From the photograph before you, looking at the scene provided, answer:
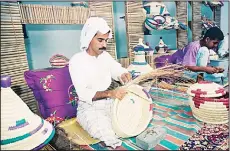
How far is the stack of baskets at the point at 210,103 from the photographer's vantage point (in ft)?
5.11

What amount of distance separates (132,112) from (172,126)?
0.42 meters

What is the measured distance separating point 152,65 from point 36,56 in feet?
4.34

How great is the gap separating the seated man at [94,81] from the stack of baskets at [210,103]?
1.88 feet

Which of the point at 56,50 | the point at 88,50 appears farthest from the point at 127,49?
the point at 56,50

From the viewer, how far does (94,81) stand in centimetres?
162

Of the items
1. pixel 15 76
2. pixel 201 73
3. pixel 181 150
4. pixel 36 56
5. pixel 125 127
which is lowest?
pixel 181 150

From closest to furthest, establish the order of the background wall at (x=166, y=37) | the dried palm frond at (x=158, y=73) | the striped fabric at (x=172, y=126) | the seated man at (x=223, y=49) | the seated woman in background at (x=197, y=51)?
the striped fabric at (x=172, y=126) → the dried palm frond at (x=158, y=73) → the seated man at (x=223, y=49) → the seated woman in background at (x=197, y=51) → the background wall at (x=166, y=37)

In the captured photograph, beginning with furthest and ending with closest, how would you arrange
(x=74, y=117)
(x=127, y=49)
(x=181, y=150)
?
(x=127, y=49) → (x=74, y=117) → (x=181, y=150)

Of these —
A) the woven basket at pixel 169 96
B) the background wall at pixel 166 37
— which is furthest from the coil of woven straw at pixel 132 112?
the background wall at pixel 166 37

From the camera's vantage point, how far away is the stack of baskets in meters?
1.56

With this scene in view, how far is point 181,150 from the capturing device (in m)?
1.34

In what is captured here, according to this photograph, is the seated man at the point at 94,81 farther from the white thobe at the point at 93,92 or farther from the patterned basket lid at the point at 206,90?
the patterned basket lid at the point at 206,90

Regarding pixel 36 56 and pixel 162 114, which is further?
pixel 162 114

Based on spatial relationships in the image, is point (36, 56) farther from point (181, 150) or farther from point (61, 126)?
point (181, 150)
